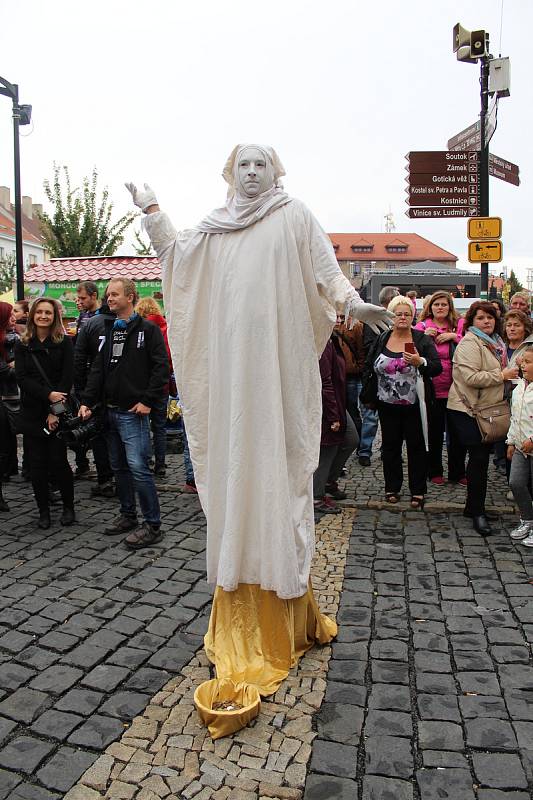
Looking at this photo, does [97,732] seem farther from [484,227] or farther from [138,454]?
[484,227]

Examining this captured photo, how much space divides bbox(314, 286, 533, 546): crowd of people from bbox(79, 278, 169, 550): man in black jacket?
4.77ft

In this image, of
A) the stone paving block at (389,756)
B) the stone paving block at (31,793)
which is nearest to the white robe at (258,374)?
the stone paving block at (389,756)

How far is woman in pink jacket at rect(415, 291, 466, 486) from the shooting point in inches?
271

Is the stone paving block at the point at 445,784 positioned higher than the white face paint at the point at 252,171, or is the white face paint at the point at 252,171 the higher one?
the white face paint at the point at 252,171

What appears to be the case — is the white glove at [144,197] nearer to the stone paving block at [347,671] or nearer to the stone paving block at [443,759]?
the stone paving block at [347,671]

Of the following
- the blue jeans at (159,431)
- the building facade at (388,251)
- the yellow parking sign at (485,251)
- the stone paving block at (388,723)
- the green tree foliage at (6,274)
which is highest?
the building facade at (388,251)

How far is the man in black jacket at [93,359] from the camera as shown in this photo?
650 cm

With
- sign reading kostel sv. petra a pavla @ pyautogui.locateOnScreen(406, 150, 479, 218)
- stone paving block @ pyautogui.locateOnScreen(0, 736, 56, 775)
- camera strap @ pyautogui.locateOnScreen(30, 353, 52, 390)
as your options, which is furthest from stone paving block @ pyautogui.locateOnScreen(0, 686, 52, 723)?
sign reading kostel sv. petra a pavla @ pyautogui.locateOnScreen(406, 150, 479, 218)

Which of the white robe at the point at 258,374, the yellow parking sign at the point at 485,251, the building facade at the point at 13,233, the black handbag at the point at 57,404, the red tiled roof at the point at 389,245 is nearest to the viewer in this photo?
the white robe at the point at 258,374

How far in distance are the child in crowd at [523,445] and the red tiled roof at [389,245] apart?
82346 millimetres

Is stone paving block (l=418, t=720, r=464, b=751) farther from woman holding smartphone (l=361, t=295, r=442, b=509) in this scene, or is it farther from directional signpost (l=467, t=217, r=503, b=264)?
directional signpost (l=467, t=217, r=503, b=264)

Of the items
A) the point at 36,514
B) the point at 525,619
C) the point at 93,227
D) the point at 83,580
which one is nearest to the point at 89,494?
the point at 36,514

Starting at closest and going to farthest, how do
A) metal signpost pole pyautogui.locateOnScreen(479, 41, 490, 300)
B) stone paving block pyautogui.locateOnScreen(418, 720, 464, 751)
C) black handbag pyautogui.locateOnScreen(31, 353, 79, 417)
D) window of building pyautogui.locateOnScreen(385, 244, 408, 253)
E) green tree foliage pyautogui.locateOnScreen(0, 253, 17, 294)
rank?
1. stone paving block pyautogui.locateOnScreen(418, 720, 464, 751)
2. black handbag pyautogui.locateOnScreen(31, 353, 79, 417)
3. metal signpost pole pyautogui.locateOnScreen(479, 41, 490, 300)
4. green tree foliage pyautogui.locateOnScreen(0, 253, 17, 294)
5. window of building pyautogui.locateOnScreen(385, 244, 408, 253)

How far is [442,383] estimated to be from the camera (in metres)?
6.90
